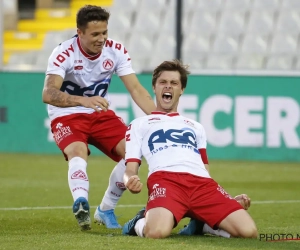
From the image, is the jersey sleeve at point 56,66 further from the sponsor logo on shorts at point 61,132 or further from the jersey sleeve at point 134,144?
the jersey sleeve at point 134,144

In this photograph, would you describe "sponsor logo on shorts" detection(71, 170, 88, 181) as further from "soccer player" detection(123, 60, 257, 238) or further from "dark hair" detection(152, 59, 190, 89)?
"dark hair" detection(152, 59, 190, 89)

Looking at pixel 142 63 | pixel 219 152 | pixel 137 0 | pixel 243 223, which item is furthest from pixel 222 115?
pixel 243 223

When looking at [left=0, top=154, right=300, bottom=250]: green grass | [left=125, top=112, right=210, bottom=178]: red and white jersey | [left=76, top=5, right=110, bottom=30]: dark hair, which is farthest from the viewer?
[left=76, top=5, right=110, bottom=30]: dark hair

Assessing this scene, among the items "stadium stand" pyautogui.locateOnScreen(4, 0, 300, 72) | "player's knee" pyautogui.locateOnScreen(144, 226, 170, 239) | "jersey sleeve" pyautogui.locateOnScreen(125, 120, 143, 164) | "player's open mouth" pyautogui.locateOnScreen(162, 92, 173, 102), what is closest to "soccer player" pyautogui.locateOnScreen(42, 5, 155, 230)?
"jersey sleeve" pyautogui.locateOnScreen(125, 120, 143, 164)

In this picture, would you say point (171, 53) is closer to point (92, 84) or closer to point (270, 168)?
point (270, 168)

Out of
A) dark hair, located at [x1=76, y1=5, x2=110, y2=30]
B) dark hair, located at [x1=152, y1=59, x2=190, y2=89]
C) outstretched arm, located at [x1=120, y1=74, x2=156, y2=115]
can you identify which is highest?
dark hair, located at [x1=76, y1=5, x2=110, y2=30]

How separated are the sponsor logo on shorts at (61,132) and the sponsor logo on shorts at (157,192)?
118 centimetres

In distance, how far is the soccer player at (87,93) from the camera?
6.89m

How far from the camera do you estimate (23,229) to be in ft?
22.3

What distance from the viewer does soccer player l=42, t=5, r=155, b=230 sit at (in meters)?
6.89

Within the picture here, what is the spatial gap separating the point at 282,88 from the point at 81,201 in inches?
327

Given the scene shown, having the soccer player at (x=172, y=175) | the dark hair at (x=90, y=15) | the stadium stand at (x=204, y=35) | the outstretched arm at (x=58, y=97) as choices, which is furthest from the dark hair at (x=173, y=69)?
the stadium stand at (x=204, y=35)

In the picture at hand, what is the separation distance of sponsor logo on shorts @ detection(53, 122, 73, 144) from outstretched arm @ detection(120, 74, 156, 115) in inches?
26.7

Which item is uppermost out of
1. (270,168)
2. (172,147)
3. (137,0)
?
(137,0)
